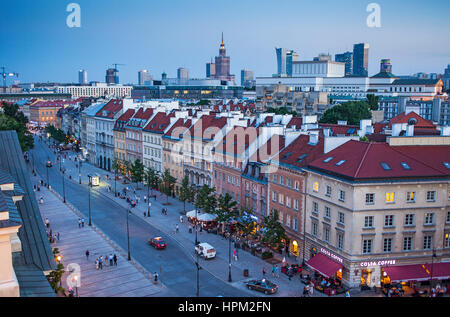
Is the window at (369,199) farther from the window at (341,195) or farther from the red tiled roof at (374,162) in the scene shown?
the window at (341,195)

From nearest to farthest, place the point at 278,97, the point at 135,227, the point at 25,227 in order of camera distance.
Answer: the point at 25,227 → the point at 135,227 → the point at 278,97

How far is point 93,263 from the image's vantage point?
154 feet

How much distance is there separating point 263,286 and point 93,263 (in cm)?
1843

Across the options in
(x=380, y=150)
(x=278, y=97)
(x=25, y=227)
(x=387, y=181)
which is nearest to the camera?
(x=25, y=227)

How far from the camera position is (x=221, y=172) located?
66312 millimetres

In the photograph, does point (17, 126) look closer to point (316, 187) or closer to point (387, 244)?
point (316, 187)

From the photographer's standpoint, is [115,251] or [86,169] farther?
[86,169]

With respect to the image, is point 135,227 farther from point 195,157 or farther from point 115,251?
point 195,157

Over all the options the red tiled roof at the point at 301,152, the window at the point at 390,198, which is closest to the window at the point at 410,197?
the window at the point at 390,198

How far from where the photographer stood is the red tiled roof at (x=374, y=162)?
41.0m

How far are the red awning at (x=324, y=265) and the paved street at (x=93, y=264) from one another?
14.4 m

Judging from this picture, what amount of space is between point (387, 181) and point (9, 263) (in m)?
33.9

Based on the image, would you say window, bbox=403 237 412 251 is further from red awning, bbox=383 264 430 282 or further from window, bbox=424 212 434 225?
window, bbox=424 212 434 225
